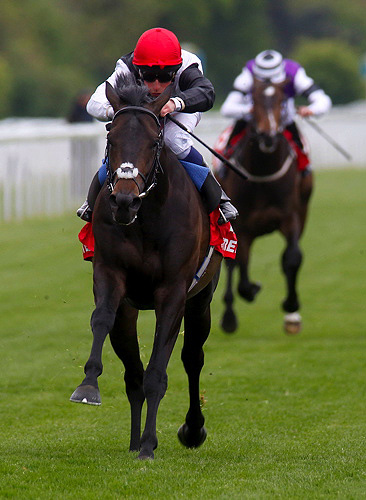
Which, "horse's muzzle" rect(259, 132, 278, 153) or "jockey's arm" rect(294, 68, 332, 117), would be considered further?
"jockey's arm" rect(294, 68, 332, 117)

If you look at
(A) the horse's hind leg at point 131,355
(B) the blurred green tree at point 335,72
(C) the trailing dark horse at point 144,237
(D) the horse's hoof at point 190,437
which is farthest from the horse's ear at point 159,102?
(B) the blurred green tree at point 335,72

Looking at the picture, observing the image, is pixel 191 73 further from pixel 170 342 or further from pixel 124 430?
pixel 124 430

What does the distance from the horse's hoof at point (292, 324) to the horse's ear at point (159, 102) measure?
4703 millimetres

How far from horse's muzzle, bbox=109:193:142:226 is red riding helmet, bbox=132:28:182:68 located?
89 centimetres

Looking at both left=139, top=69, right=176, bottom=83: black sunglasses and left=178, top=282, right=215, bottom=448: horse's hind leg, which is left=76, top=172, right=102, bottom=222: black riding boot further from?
left=178, top=282, right=215, bottom=448: horse's hind leg

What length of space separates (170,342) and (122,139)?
0.94m

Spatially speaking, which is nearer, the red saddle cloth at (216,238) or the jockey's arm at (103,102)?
the jockey's arm at (103,102)

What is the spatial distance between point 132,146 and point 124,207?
291mm

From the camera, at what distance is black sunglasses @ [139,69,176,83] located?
17.4 ft

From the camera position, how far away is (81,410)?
22.4 ft

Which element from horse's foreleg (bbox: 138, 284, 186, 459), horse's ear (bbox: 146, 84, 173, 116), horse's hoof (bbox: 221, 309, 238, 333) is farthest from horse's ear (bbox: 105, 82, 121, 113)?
horse's hoof (bbox: 221, 309, 238, 333)

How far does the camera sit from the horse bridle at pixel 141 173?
4645 mm

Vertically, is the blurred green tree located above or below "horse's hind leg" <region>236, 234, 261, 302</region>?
below

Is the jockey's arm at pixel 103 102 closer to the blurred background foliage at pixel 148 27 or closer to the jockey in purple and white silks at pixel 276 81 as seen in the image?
the jockey in purple and white silks at pixel 276 81
